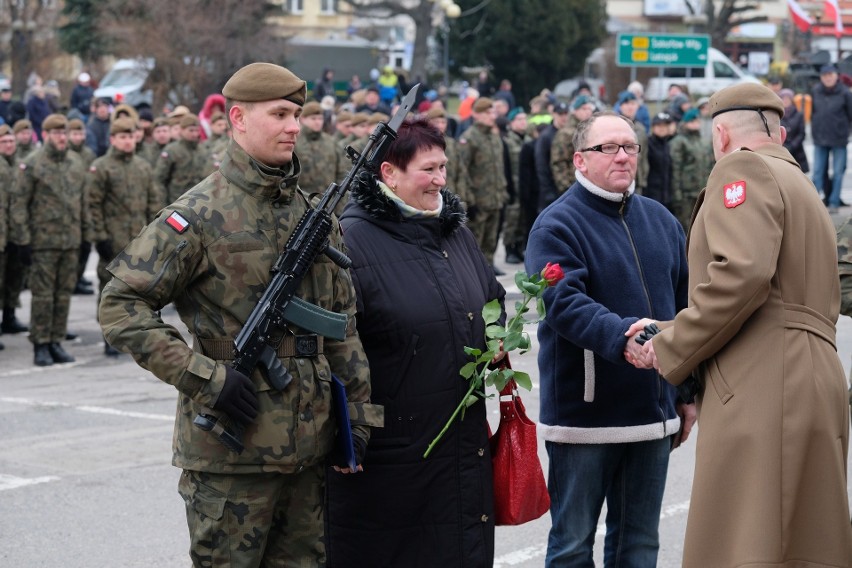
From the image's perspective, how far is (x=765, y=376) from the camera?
162 inches

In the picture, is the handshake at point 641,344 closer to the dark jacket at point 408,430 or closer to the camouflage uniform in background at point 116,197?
the dark jacket at point 408,430

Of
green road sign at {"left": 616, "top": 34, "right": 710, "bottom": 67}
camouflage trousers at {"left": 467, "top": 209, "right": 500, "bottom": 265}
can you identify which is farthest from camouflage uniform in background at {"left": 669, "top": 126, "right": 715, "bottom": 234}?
green road sign at {"left": 616, "top": 34, "right": 710, "bottom": 67}

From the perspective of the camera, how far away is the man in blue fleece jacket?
488cm

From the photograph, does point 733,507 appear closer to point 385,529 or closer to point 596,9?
point 385,529

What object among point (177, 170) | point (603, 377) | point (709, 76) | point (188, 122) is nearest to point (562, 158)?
point (188, 122)

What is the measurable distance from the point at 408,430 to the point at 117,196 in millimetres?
8600

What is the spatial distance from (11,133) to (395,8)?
37456mm

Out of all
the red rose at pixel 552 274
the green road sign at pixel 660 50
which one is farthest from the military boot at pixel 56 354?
the green road sign at pixel 660 50

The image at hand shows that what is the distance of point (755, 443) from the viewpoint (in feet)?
13.5

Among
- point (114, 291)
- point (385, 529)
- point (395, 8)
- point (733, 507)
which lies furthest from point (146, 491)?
point (395, 8)

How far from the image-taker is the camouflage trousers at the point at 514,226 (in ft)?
59.6

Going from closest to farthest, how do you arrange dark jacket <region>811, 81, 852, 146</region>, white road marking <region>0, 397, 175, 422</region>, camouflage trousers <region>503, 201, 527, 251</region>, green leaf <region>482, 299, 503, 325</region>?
green leaf <region>482, 299, 503, 325</region>
white road marking <region>0, 397, 175, 422</region>
camouflage trousers <region>503, 201, 527, 251</region>
dark jacket <region>811, 81, 852, 146</region>

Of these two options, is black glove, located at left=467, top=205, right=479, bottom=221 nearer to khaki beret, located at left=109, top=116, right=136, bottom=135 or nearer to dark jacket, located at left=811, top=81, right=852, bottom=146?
khaki beret, located at left=109, top=116, right=136, bottom=135

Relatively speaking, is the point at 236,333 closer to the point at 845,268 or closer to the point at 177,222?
the point at 177,222
